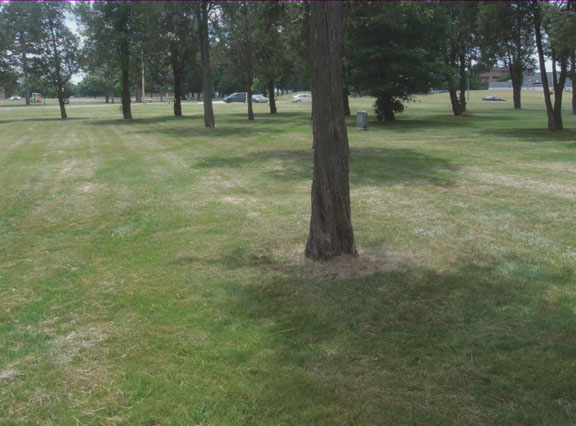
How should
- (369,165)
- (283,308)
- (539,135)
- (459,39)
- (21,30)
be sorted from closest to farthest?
(283,308) < (369,165) < (539,135) < (459,39) < (21,30)

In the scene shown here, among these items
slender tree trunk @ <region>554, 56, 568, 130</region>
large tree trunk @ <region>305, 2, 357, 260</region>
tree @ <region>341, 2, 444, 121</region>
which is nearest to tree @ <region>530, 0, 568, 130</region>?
slender tree trunk @ <region>554, 56, 568, 130</region>

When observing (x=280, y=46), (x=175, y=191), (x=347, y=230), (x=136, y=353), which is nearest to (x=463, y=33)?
(x=280, y=46)

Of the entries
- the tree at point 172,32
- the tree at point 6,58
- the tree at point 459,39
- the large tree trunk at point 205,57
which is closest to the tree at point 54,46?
the tree at point 6,58

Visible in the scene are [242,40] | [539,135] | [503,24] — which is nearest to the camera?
[539,135]

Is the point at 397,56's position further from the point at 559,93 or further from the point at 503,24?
the point at 559,93

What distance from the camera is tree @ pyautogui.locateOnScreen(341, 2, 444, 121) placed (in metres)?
26.7

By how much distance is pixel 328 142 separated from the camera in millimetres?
5754

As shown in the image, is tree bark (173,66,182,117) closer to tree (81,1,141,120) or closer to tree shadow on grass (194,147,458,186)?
tree (81,1,141,120)

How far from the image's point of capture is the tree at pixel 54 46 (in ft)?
121

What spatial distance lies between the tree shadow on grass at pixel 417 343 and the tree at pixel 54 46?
1510 inches

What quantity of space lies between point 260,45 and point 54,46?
16726 mm

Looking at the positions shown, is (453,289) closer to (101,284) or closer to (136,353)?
(136,353)

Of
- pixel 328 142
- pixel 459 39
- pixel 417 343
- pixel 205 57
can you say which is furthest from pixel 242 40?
pixel 417 343

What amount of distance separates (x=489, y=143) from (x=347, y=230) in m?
14.4
